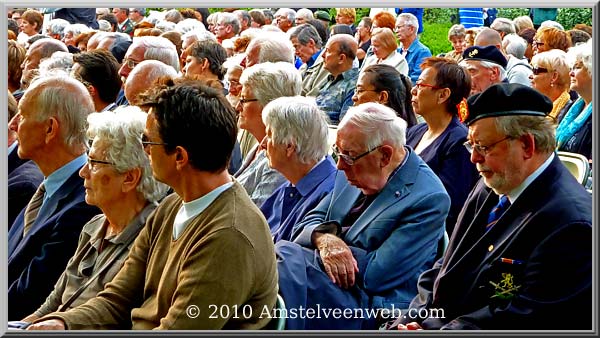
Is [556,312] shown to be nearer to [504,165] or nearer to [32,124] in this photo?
[504,165]

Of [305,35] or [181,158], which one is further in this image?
[305,35]

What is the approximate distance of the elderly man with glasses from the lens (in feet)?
14.8

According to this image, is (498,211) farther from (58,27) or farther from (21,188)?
(58,27)

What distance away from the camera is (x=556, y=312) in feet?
13.0

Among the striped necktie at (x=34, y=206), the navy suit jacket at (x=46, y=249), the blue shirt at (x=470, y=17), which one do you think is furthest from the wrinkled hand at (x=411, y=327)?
the blue shirt at (x=470, y=17)

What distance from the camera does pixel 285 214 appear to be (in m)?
5.26

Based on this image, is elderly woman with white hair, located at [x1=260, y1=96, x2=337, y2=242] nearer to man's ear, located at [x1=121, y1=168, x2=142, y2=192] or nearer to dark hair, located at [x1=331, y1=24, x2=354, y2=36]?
man's ear, located at [x1=121, y1=168, x2=142, y2=192]

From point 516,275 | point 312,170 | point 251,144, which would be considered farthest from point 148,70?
point 516,275

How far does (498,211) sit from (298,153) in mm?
1211

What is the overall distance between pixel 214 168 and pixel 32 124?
1.55 m

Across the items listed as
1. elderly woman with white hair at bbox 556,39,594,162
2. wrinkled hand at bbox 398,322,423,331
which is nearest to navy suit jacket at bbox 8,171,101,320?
wrinkled hand at bbox 398,322,423,331

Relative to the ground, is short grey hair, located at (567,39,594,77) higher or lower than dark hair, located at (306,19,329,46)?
higher

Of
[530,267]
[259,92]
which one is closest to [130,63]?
[259,92]

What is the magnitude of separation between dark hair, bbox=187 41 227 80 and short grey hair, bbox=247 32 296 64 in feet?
1.79
